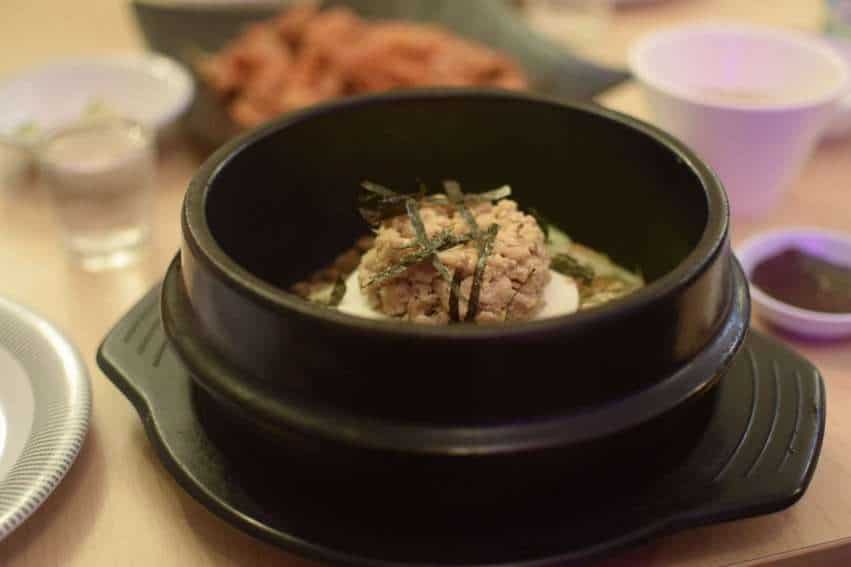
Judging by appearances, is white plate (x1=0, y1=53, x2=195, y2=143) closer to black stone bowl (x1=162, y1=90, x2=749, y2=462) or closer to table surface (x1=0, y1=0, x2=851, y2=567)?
table surface (x1=0, y1=0, x2=851, y2=567)

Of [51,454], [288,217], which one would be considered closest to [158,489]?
[51,454]

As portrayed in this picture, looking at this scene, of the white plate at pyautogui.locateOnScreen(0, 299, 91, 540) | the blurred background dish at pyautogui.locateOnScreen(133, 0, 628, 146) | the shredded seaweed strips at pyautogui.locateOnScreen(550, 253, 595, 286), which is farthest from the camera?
the blurred background dish at pyautogui.locateOnScreen(133, 0, 628, 146)

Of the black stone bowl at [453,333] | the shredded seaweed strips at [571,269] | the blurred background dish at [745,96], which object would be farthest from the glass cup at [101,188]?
→ the blurred background dish at [745,96]

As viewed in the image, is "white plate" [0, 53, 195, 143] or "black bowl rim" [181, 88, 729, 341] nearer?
"black bowl rim" [181, 88, 729, 341]

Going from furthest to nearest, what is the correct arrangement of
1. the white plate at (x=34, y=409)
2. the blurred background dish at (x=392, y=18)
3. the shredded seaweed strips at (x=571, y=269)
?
the blurred background dish at (x=392, y=18)
the shredded seaweed strips at (x=571, y=269)
the white plate at (x=34, y=409)

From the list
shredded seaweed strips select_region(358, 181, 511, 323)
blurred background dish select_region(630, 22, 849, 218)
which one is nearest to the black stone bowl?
shredded seaweed strips select_region(358, 181, 511, 323)

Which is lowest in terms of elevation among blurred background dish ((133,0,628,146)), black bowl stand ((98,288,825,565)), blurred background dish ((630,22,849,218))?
blurred background dish ((133,0,628,146))

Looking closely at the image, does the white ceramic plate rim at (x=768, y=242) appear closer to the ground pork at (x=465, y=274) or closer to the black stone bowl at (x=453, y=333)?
the black stone bowl at (x=453, y=333)
